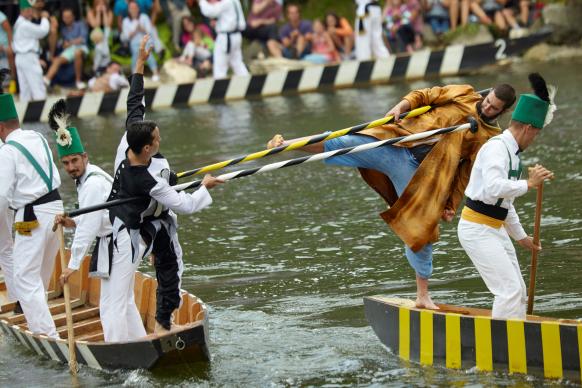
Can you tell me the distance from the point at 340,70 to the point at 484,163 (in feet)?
53.6

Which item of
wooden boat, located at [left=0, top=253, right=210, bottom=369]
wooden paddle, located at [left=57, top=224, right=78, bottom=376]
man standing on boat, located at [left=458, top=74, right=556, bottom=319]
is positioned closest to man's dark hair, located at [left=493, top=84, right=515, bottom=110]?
man standing on boat, located at [left=458, top=74, right=556, bottom=319]

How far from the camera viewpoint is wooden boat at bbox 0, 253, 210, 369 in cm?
974

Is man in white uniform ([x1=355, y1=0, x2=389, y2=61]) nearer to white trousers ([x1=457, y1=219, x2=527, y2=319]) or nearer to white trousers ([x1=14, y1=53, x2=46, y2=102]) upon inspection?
white trousers ([x1=14, y1=53, x2=46, y2=102])

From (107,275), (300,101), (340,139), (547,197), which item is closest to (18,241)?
(107,275)

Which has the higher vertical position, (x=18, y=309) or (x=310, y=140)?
(x=310, y=140)

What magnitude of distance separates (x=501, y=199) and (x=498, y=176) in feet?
0.89

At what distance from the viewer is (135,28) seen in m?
25.5

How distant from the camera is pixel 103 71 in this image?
83.4ft

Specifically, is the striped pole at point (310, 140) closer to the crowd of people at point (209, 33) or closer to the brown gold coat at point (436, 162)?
the brown gold coat at point (436, 162)

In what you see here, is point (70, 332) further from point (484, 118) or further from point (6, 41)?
point (6, 41)

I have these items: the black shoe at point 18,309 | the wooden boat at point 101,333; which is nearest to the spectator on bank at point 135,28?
the wooden boat at point 101,333

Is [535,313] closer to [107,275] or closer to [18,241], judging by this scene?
[107,275]

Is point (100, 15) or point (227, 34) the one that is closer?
point (227, 34)

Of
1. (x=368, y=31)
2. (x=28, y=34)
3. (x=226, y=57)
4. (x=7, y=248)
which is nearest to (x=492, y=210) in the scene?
(x=7, y=248)
